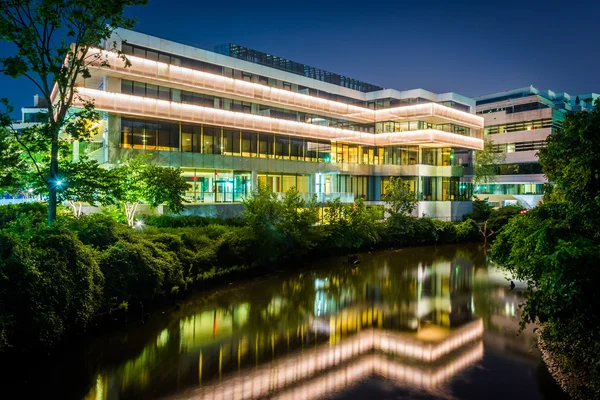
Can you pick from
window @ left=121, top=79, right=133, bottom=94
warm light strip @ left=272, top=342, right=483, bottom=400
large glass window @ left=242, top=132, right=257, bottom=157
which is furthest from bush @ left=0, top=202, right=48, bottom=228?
warm light strip @ left=272, top=342, right=483, bottom=400

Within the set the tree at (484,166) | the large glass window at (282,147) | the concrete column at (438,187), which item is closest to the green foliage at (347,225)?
the large glass window at (282,147)

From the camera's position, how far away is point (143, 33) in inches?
1499

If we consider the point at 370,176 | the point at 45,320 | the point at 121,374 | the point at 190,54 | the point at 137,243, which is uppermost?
the point at 190,54

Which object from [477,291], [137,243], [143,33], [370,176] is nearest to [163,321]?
[137,243]

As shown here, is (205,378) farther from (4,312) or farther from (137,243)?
(137,243)

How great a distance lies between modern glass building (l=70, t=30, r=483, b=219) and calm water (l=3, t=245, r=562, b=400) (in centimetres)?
1378

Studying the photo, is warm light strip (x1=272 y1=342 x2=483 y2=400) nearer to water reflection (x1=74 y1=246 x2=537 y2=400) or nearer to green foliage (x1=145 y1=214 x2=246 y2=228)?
water reflection (x1=74 y1=246 x2=537 y2=400)

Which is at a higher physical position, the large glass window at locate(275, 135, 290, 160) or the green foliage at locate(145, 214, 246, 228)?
the large glass window at locate(275, 135, 290, 160)

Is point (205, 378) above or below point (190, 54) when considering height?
below

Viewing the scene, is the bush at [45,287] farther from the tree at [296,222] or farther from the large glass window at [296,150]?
the large glass window at [296,150]

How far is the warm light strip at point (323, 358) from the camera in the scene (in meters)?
13.4

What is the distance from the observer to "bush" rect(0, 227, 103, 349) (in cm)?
1380

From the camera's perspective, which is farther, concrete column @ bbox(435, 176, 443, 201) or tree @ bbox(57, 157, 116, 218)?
concrete column @ bbox(435, 176, 443, 201)

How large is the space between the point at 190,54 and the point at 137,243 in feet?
82.1
